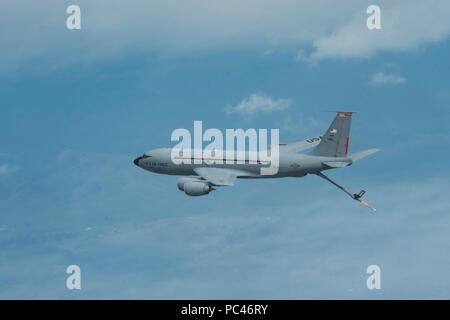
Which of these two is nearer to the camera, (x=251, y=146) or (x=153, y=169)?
(x=251, y=146)

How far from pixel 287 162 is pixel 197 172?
34.4 feet

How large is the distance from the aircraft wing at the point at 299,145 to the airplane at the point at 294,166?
2.07m

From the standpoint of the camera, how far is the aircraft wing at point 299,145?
3337 inches

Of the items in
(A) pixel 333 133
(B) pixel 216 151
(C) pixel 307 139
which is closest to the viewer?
(A) pixel 333 133

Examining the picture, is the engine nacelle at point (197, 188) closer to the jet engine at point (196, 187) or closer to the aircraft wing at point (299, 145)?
the jet engine at point (196, 187)

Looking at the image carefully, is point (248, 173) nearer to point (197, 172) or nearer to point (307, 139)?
point (197, 172)

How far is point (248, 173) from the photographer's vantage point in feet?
260

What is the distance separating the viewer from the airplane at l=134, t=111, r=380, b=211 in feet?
246

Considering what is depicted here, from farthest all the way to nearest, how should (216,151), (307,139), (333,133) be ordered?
1. (307,139)
2. (216,151)
3. (333,133)

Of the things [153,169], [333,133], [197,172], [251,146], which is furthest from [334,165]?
[153,169]

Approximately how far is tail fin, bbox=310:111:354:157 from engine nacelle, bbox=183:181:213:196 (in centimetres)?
1291

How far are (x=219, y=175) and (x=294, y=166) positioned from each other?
27.8 feet

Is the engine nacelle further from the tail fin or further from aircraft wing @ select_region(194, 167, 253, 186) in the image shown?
the tail fin

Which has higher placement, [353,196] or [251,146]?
[251,146]
